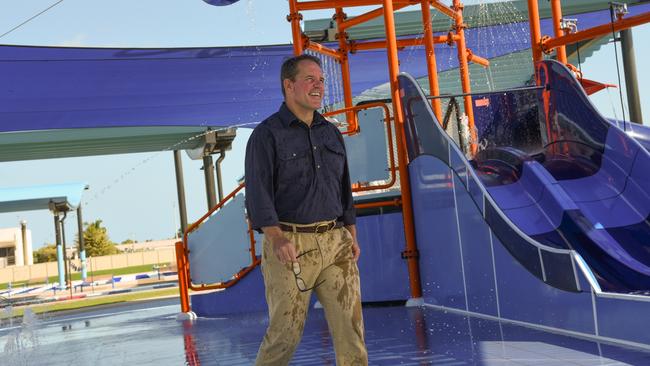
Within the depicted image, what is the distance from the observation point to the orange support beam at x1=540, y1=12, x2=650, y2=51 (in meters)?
7.62

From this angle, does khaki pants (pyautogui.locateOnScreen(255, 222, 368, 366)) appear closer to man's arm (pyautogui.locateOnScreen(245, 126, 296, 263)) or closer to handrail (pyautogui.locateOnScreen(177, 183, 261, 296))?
man's arm (pyautogui.locateOnScreen(245, 126, 296, 263))

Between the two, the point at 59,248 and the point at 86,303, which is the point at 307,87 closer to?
the point at 86,303

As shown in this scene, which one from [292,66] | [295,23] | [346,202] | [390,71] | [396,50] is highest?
[295,23]

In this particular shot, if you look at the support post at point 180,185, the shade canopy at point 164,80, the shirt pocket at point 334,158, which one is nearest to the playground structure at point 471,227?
the shirt pocket at point 334,158

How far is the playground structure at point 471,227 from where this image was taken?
5773 mm

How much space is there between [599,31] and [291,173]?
5.22m

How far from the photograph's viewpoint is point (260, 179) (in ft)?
11.6

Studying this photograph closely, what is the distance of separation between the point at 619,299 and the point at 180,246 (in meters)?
6.52

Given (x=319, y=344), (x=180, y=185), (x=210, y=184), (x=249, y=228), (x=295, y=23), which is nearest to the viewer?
(x=319, y=344)

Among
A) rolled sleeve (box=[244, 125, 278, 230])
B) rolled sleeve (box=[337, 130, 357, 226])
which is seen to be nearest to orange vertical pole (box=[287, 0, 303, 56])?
rolled sleeve (box=[337, 130, 357, 226])

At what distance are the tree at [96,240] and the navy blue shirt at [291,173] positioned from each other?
53.6 metres

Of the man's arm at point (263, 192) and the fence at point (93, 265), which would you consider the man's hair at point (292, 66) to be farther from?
the fence at point (93, 265)

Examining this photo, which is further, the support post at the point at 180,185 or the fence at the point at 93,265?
the fence at the point at 93,265

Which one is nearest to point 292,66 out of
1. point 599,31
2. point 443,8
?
point 599,31
